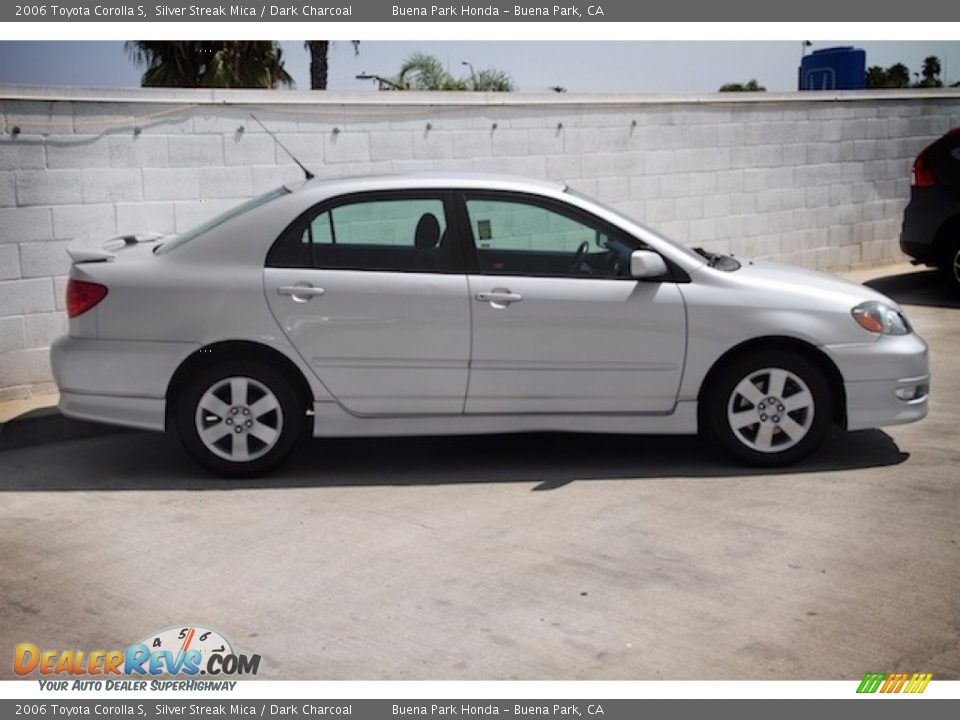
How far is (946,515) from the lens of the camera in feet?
20.3

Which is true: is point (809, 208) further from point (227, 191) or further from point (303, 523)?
point (303, 523)

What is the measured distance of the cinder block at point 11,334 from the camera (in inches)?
333

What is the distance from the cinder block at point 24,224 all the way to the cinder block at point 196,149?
0.99m

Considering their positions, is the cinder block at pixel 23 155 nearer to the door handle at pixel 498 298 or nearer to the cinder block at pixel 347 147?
the cinder block at pixel 347 147

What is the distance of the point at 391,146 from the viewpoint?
10406mm

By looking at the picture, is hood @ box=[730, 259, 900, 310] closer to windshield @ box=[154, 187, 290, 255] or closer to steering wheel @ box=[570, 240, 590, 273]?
steering wheel @ box=[570, 240, 590, 273]

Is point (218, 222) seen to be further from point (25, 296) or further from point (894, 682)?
point (894, 682)

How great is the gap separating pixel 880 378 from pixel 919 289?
22.6 ft

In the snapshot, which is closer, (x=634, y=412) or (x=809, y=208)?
(x=634, y=412)

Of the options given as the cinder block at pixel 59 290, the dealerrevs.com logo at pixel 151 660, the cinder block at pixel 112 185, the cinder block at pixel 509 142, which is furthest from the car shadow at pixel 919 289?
the dealerrevs.com logo at pixel 151 660

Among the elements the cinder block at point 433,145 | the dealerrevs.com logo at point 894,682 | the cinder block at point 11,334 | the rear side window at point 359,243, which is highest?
the cinder block at point 433,145
